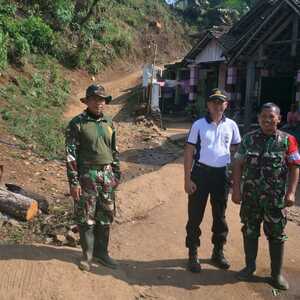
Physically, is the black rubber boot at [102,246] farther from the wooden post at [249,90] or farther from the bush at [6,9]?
the bush at [6,9]

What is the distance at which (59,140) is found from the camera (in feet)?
38.5

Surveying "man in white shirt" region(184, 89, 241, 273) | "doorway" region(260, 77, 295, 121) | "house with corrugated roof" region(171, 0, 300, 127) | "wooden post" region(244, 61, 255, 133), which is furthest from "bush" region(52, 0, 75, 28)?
"man in white shirt" region(184, 89, 241, 273)

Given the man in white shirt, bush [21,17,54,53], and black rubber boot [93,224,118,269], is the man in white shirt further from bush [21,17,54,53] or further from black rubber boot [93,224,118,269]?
bush [21,17,54,53]

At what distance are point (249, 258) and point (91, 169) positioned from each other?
190 centimetres

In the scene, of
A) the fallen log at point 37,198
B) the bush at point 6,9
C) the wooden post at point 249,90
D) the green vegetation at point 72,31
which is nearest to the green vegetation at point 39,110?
the green vegetation at point 72,31

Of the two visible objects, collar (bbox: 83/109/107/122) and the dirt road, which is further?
collar (bbox: 83/109/107/122)

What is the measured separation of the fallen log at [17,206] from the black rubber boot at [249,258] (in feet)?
10.3

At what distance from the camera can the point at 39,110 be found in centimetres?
1539

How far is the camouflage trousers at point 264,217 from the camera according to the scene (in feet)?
14.8

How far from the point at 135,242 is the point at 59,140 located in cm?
633

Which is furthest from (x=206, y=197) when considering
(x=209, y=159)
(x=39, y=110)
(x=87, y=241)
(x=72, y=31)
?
(x=72, y=31)

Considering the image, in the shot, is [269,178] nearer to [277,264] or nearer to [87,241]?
[277,264]

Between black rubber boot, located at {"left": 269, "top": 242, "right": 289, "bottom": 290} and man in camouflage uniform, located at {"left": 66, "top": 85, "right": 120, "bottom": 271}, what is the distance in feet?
5.51

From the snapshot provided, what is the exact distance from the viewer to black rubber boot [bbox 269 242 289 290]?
458 cm
